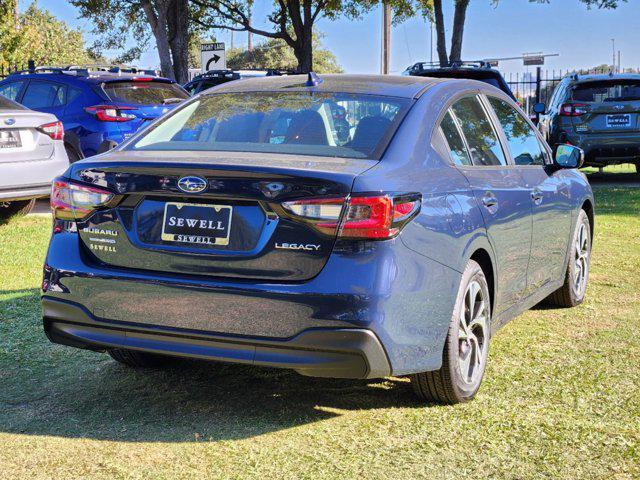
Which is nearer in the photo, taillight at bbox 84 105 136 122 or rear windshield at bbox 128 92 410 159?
rear windshield at bbox 128 92 410 159

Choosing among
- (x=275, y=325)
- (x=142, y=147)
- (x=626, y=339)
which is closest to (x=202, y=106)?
(x=142, y=147)

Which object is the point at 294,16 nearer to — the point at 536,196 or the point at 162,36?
the point at 162,36

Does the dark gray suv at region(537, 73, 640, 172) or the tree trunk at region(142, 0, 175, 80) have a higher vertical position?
the tree trunk at region(142, 0, 175, 80)

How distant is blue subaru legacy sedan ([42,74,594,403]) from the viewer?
12.4 ft

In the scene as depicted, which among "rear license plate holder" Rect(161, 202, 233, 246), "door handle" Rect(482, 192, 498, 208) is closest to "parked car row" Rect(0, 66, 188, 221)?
"rear license plate holder" Rect(161, 202, 233, 246)

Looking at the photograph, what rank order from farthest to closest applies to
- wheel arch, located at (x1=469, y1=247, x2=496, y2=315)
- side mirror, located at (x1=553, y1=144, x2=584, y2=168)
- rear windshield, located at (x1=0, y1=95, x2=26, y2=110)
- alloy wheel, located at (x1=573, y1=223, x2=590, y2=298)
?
rear windshield, located at (x1=0, y1=95, x2=26, y2=110)
alloy wheel, located at (x1=573, y1=223, x2=590, y2=298)
side mirror, located at (x1=553, y1=144, x2=584, y2=168)
wheel arch, located at (x1=469, y1=247, x2=496, y2=315)

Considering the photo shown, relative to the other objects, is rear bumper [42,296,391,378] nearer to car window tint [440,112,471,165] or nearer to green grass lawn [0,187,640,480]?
green grass lawn [0,187,640,480]

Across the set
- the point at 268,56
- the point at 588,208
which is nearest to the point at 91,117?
the point at 588,208

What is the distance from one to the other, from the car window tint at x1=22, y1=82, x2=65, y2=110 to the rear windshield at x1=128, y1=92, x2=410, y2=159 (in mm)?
8216

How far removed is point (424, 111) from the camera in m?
4.48

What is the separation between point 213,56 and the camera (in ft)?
64.9

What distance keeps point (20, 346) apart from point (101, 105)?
7.11m

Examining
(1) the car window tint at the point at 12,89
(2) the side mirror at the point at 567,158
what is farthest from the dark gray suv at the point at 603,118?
(2) the side mirror at the point at 567,158

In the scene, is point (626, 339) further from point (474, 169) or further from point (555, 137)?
point (555, 137)
